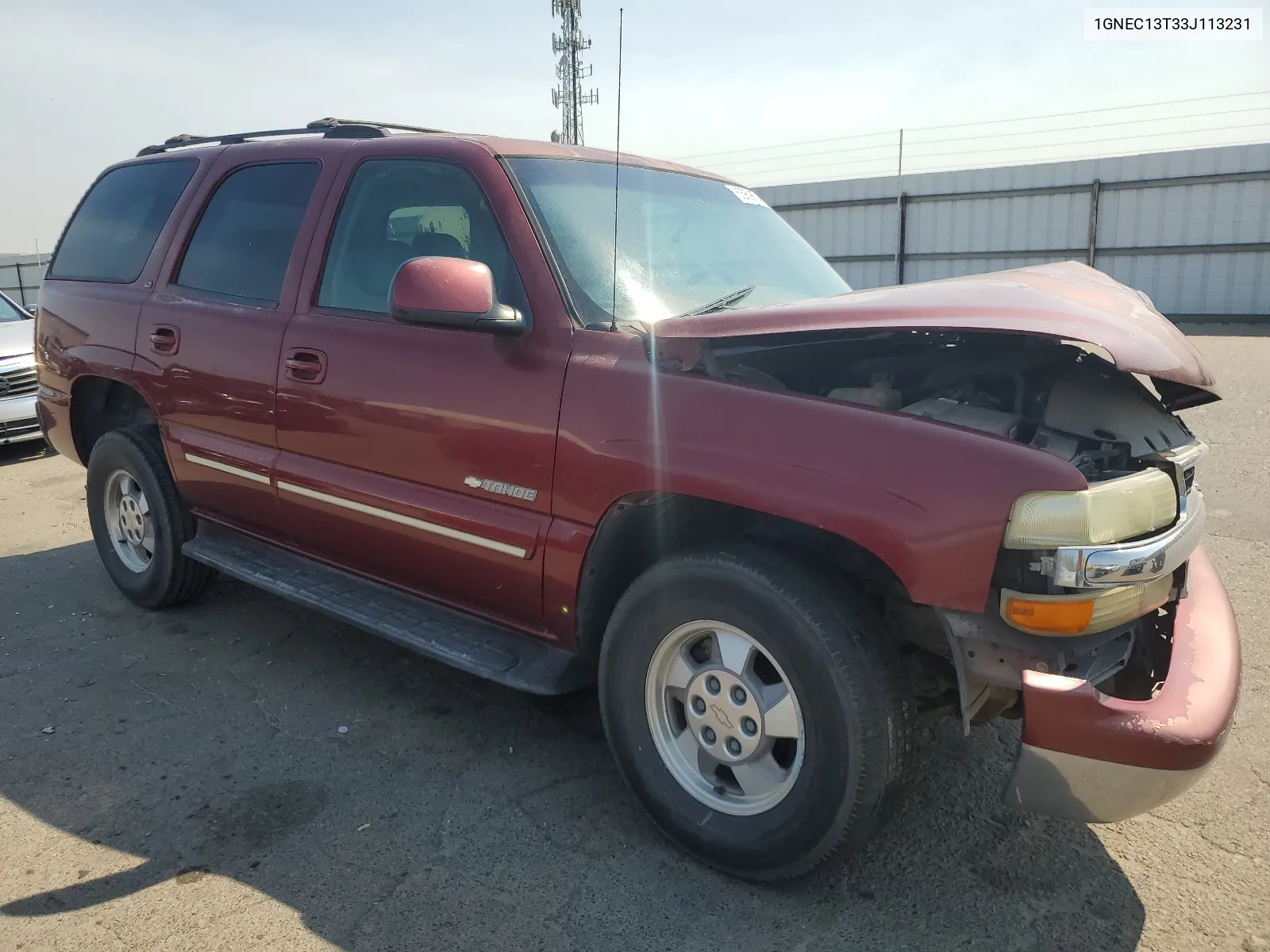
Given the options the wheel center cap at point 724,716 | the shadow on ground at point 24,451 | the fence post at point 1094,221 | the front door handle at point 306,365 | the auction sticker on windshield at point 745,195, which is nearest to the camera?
the wheel center cap at point 724,716

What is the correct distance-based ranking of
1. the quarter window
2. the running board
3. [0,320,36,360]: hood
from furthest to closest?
1. [0,320,36,360]: hood
2. the quarter window
3. the running board

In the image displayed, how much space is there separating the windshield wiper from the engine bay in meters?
0.29

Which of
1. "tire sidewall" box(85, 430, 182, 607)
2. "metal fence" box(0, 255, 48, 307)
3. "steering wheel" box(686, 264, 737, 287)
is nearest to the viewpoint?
"steering wheel" box(686, 264, 737, 287)

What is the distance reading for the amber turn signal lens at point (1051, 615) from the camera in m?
2.02

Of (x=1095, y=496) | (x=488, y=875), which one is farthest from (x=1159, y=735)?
(x=488, y=875)

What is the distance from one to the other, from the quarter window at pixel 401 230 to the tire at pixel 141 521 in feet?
4.76

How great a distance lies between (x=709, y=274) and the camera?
319 centimetres

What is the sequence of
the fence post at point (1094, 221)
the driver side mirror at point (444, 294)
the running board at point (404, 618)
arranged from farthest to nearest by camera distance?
the fence post at point (1094, 221) < the running board at point (404, 618) < the driver side mirror at point (444, 294)

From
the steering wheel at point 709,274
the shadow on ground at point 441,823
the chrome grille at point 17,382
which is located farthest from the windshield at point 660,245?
the chrome grille at point 17,382

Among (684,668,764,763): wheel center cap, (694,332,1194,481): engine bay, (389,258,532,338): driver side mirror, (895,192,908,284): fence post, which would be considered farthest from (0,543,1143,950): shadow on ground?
(895,192,908,284): fence post

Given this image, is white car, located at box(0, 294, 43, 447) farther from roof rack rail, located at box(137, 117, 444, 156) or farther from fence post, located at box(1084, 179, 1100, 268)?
fence post, located at box(1084, 179, 1100, 268)

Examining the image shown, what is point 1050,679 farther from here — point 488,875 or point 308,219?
point 308,219

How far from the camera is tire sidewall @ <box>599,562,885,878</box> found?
219 centimetres

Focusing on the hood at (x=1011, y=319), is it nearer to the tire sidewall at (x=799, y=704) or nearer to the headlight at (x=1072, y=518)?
the headlight at (x=1072, y=518)
